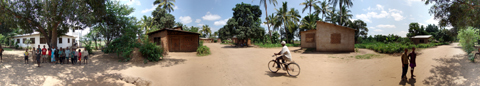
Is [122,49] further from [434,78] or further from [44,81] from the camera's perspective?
[434,78]

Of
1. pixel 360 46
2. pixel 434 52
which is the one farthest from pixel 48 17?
pixel 360 46

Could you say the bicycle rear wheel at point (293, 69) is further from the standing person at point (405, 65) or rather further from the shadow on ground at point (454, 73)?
the shadow on ground at point (454, 73)

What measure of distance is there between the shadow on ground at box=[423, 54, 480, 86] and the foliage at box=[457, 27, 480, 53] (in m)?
1.59

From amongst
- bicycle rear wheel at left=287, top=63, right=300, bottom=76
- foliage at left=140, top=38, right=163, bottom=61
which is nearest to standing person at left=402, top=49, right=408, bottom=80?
bicycle rear wheel at left=287, top=63, right=300, bottom=76

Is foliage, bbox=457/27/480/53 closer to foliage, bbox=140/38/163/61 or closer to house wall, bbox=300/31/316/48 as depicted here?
house wall, bbox=300/31/316/48

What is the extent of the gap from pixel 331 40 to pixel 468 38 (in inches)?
237

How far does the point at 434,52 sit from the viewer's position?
20.6 feet

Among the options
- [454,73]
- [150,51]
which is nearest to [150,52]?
[150,51]

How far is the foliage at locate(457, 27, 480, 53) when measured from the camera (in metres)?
6.68

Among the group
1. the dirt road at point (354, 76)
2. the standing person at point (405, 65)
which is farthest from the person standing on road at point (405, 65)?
the dirt road at point (354, 76)

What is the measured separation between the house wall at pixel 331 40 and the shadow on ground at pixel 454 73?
641cm

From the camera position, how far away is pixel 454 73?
4.91 metres

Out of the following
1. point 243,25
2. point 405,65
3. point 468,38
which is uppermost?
point 243,25

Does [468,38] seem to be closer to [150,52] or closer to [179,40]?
[150,52]
